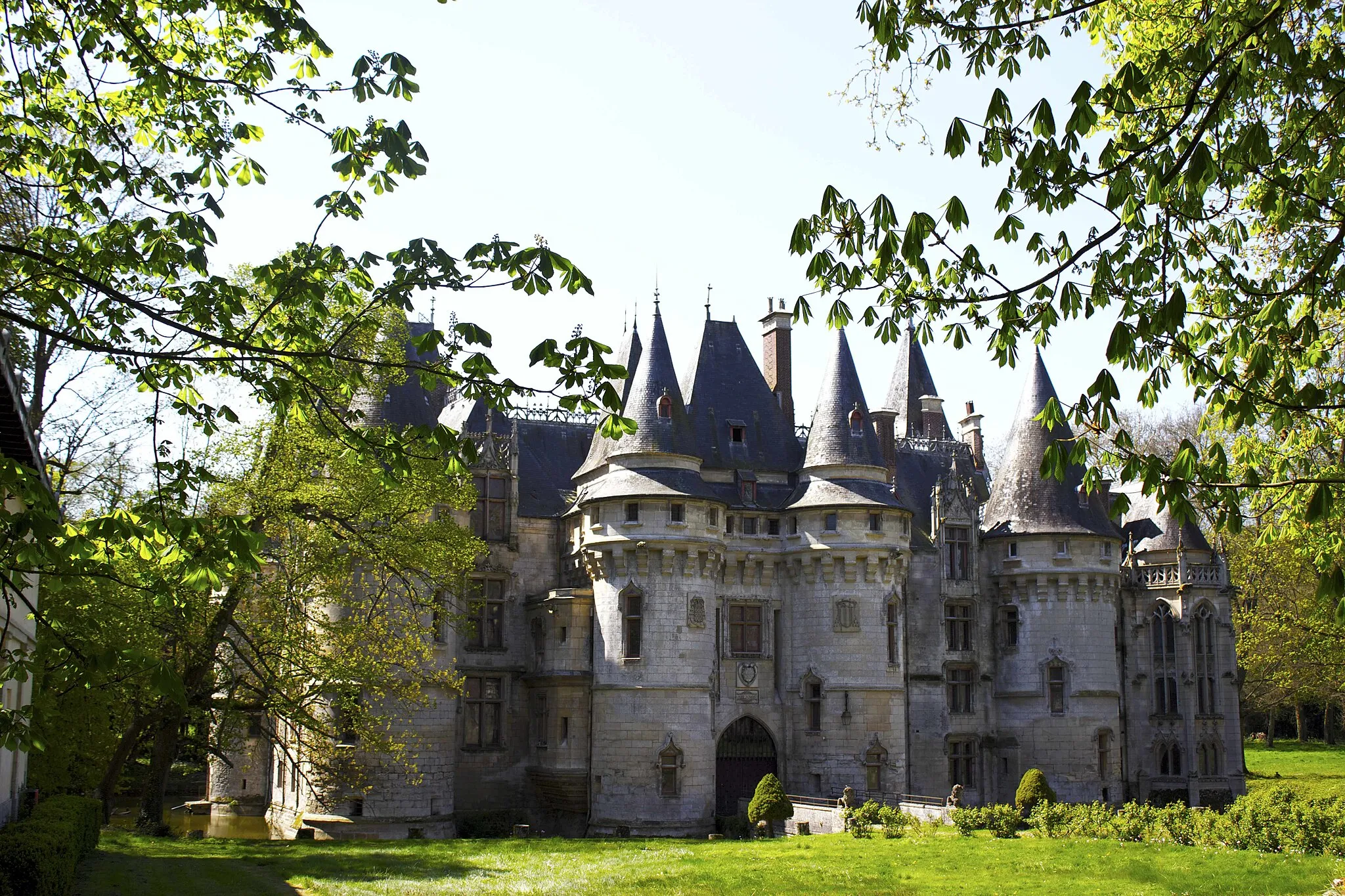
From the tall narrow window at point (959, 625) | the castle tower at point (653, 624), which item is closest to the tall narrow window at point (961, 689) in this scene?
the tall narrow window at point (959, 625)

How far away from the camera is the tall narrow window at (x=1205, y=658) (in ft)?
127

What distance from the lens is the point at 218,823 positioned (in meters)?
33.8

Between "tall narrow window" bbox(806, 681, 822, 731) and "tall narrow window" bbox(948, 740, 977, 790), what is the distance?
499cm

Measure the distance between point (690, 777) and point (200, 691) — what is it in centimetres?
1193

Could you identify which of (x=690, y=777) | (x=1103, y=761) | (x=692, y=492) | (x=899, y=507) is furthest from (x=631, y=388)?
(x=1103, y=761)

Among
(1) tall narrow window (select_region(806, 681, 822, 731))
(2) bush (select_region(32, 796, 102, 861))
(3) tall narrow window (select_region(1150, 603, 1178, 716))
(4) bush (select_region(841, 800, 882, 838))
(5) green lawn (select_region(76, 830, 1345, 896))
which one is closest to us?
(2) bush (select_region(32, 796, 102, 861))

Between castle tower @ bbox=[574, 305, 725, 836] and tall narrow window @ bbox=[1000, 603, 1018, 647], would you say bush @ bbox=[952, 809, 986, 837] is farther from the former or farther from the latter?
tall narrow window @ bbox=[1000, 603, 1018, 647]

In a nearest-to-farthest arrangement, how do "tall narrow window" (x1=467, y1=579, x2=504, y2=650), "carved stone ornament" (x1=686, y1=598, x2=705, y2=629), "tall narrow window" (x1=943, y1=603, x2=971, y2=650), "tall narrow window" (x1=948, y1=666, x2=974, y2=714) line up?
"carved stone ornament" (x1=686, y1=598, x2=705, y2=629) < "tall narrow window" (x1=467, y1=579, x2=504, y2=650) < "tall narrow window" (x1=948, y1=666, x2=974, y2=714) < "tall narrow window" (x1=943, y1=603, x2=971, y2=650)

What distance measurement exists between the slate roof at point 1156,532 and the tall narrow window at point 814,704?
1209 centimetres

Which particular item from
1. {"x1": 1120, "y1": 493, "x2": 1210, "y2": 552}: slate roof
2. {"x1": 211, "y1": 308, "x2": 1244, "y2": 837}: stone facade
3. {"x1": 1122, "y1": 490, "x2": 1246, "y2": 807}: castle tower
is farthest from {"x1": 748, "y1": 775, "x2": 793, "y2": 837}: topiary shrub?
{"x1": 1120, "y1": 493, "x2": 1210, "y2": 552}: slate roof

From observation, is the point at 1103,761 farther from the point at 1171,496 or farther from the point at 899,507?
A: the point at 1171,496

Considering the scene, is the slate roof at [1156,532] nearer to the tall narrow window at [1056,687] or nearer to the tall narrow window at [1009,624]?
the tall narrow window at [1009,624]

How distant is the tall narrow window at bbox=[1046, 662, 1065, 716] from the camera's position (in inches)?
1427

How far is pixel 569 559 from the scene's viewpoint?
112ft
